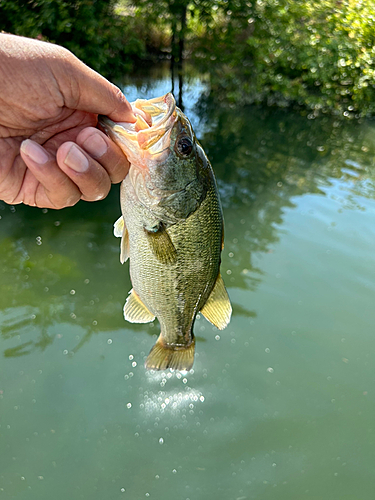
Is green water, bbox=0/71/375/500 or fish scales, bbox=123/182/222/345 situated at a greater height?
fish scales, bbox=123/182/222/345

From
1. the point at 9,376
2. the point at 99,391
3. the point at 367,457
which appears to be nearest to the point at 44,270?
the point at 9,376

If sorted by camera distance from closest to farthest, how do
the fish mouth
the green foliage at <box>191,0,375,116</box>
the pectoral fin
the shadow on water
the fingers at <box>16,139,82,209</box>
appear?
the fish mouth
the fingers at <box>16,139,82,209</box>
the pectoral fin
the shadow on water
the green foliage at <box>191,0,375,116</box>

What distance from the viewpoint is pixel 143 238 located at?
1.97m

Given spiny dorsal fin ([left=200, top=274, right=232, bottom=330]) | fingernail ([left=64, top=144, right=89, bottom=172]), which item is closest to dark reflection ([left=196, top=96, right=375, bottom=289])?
spiny dorsal fin ([left=200, top=274, right=232, bottom=330])

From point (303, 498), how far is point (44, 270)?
162 inches

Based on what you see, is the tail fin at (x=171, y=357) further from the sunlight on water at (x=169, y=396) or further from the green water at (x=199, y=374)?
the sunlight on water at (x=169, y=396)

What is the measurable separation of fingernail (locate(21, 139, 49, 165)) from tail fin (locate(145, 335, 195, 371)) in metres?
1.24

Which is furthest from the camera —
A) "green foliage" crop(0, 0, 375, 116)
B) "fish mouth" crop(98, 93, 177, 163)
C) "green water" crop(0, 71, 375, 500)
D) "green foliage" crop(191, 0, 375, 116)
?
"green foliage" crop(191, 0, 375, 116)

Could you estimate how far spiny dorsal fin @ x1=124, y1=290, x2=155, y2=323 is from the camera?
7.54 ft

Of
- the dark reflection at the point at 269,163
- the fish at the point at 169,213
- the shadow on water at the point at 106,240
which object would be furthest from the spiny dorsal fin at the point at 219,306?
the dark reflection at the point at 269,163

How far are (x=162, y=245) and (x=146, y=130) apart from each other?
56 centimetres

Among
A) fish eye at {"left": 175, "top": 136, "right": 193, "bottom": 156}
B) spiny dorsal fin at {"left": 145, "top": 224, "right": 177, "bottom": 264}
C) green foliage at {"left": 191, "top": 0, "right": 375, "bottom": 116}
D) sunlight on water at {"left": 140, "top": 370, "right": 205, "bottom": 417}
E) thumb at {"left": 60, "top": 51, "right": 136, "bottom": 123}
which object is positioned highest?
thumb at {"left": 60, "top": 51, "right": 136, "bottom": 123}

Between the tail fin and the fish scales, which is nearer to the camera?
the fish scales

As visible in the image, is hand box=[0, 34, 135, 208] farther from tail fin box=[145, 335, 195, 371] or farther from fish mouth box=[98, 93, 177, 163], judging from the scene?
tail fin box=[145, 335, 195, 371]
